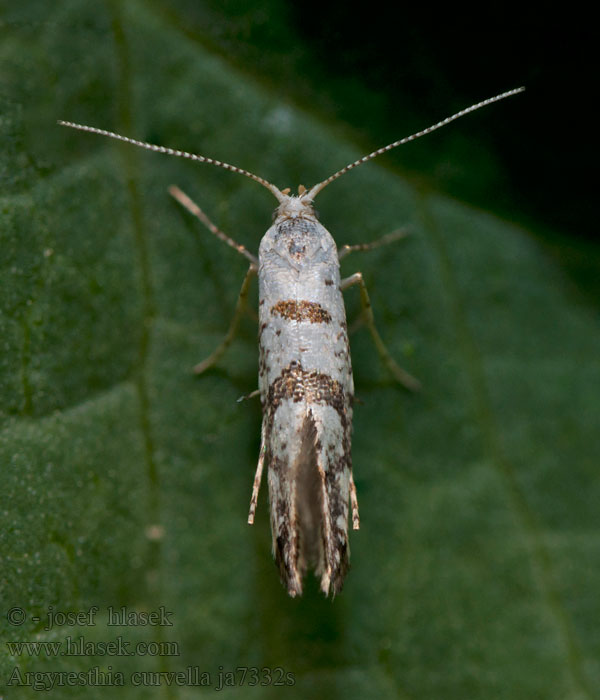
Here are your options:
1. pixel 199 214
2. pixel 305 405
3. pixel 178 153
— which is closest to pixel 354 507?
pixel 305 405

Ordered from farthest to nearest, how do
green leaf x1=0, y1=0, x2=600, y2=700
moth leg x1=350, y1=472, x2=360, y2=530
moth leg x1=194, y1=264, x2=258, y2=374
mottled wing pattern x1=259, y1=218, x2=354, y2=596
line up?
moth leg x1=194, y1=264, x2=258, y2=374, green leaf x1=0, y1=0, x2=600, y2=700, moth leg x1=350, y1=472, x2=360, y2=530, mottled wing pattern x1=259, y1=218, x2=354, y2=596

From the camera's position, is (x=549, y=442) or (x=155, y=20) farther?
(x=549, y=442)

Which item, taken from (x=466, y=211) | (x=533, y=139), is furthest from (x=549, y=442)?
(x=533, y=139)

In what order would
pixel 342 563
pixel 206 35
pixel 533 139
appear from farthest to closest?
pixel 533 139 → pixel 206 35 → pixel 342 563

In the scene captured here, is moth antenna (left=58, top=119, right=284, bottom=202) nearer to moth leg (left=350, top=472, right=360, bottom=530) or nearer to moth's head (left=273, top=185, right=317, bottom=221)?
moth's head (left=273, top=185, right=317, bottom=221)

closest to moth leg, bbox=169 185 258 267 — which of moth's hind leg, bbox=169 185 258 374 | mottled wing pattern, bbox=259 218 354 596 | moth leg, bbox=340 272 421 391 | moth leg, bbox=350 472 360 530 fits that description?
moth's hind leg, bbox=169 185 258 374

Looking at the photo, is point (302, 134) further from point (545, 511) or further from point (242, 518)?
point (545, 511)

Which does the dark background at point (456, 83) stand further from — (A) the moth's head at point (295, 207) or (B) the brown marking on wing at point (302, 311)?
(B) the brown marking on wing at point (302, 311)
